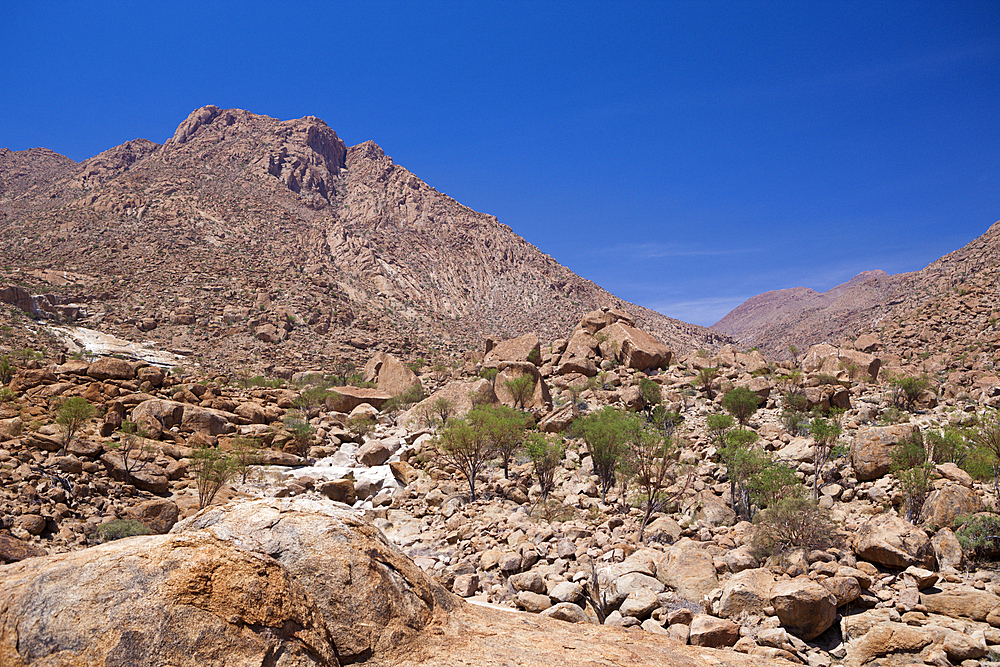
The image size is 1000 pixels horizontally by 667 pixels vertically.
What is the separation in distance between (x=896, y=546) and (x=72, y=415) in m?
24.7

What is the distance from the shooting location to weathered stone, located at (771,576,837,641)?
27.7ft

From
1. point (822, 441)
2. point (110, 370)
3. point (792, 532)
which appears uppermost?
point (822, 441)

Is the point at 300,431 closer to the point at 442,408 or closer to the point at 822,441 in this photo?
the point at 442,408

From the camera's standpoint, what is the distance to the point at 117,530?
44.8 feet

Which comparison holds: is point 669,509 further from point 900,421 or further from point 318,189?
point 318,189

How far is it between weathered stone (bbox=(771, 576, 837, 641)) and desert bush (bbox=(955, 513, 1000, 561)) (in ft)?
14.1

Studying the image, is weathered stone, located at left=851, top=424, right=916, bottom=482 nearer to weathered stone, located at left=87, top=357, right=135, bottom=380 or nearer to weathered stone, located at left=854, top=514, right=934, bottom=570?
weathered stone, located at left=854, top=514, right=934, bottom=570

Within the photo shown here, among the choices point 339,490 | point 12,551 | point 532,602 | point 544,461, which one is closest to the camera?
point 12,551

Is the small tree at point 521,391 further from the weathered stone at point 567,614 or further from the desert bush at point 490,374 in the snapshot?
the weathered stone at point 567,614

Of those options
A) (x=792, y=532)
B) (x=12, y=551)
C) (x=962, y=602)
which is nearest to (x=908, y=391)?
(x=792, y=532)

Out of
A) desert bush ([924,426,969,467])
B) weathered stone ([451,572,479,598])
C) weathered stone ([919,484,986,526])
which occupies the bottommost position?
weathered stone ([451,572,479,598])

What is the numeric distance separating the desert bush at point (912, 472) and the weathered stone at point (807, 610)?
20.9ft

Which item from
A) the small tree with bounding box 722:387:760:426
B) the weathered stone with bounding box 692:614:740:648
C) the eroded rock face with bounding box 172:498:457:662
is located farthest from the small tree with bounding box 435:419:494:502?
the eroded rock face with bounding box 172:498:457:662

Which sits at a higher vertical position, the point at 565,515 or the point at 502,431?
the point at 502,431
